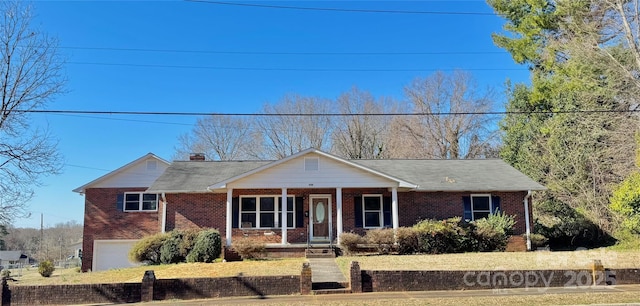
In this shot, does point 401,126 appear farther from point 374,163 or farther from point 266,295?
point 266,295

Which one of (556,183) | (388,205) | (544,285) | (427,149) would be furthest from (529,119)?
(544,285)

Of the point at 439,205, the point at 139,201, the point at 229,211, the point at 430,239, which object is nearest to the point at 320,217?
the point at 229,211

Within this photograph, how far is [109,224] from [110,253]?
1598 mm

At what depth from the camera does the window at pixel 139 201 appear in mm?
26109

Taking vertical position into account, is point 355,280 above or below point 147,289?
above

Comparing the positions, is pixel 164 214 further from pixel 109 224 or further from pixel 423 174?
pixel 423 174

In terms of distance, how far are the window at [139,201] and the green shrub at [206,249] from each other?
30.1 ft

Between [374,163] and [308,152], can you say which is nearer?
[308,152]

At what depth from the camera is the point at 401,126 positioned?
39.4 m

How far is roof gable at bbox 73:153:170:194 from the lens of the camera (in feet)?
87.0

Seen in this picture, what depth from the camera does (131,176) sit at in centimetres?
2677

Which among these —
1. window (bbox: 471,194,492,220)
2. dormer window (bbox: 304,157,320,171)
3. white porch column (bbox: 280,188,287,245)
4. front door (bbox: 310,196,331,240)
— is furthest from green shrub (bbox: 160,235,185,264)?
window (bbox: 471,194,492,220)

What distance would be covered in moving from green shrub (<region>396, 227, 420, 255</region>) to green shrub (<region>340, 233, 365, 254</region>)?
1.48 m

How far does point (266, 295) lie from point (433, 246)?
9180 mm
